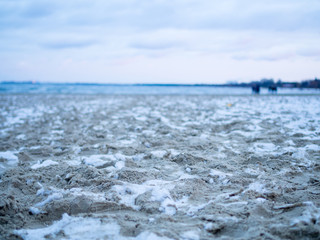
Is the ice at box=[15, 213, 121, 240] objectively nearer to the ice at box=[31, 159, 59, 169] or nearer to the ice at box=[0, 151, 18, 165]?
the ice at box=[31, 159, 59, 169]

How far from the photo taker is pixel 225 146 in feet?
11.9

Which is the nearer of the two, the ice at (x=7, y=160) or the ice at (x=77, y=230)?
the ice at (x=77, y=230)

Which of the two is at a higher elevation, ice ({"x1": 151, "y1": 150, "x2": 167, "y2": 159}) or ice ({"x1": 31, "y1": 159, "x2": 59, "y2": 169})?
ice ({"x1": 151, "y1": 150, "x2": 167, "y2": 159})

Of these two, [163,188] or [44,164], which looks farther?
[44,164]

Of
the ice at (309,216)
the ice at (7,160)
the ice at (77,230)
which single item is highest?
the ice at (309,216)

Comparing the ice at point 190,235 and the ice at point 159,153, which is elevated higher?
the ice at point 159,153

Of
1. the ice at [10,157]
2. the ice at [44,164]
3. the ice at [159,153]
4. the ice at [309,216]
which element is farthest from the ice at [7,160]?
the ice at [309,216]

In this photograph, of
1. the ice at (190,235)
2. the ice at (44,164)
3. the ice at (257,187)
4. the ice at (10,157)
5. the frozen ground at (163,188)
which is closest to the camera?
the ice at (190,235)

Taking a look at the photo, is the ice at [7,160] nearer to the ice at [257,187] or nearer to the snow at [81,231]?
the snow at [81,231]

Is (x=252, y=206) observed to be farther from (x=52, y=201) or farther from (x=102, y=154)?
(x=102, y=154)

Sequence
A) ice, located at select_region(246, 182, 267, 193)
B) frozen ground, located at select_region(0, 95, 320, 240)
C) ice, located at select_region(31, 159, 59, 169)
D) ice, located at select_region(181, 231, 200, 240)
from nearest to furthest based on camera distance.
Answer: ice, located at select_region(181, 231, 200, 240), frozen ground, located at select_region(0, 95, 320, 240), ice, located at select_region(246, 182, 267, 193), ice, located at select_region(31, 159, 59, 169)

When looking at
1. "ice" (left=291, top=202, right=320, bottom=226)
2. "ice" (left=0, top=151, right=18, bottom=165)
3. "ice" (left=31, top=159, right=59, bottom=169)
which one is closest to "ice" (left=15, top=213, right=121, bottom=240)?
"ice" (left=291, top=202, right=320, bottom=226)

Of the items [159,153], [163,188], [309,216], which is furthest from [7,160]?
[309,216]

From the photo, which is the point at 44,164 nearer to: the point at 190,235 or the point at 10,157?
the point at 10,157
